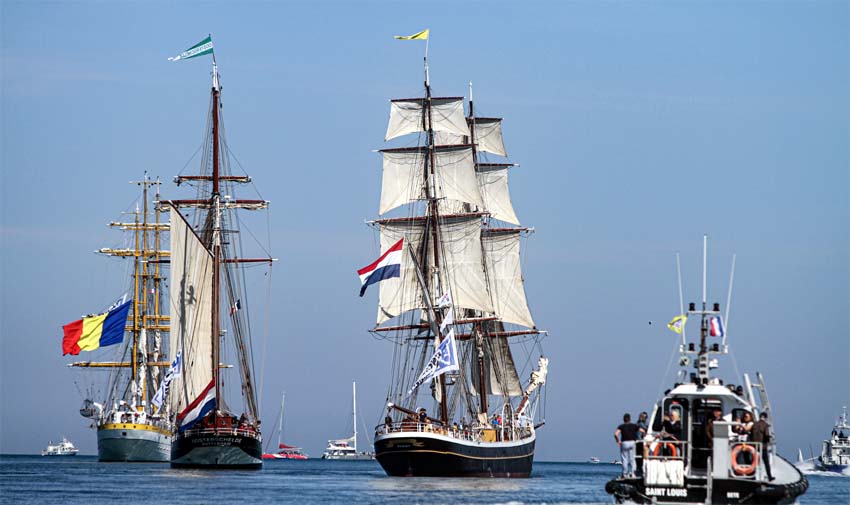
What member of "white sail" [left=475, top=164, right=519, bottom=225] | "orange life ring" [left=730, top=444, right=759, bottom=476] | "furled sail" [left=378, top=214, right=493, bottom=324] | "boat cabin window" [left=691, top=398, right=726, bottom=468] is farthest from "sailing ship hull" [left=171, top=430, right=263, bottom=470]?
"orange life ring" [left=730, top=444, right=759, bottom=476]

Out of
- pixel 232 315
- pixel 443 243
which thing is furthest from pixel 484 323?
pixel 232 315

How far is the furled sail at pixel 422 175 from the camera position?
338ft

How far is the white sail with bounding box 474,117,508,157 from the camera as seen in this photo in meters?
116

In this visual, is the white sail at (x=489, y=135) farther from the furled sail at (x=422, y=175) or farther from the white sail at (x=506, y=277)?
the furled sail at (x=422, y=175)

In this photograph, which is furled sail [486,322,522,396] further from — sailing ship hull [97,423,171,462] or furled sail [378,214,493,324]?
sailing ship hull [97,423,171,462]

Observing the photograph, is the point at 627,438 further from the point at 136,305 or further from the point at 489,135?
the point at 136,305

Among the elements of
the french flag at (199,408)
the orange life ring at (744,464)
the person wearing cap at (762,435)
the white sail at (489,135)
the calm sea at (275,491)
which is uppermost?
the white sail at (489,135)

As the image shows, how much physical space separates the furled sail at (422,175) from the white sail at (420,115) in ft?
4.45

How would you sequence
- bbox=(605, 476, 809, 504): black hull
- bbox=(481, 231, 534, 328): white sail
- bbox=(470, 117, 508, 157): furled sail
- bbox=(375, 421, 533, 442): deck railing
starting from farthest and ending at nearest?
bbox=(470, 117, 508, 157): furled sail → bbox=(481, 231, 534, 328): white sail → bbox=(375, 421, 533, 442): deck railing → bbox=(605, 476, 809, 504): black hull

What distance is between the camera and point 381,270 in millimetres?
87250

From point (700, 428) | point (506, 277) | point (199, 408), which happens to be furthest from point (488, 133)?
point (700, 428)

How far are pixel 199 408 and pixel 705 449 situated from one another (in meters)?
64.1

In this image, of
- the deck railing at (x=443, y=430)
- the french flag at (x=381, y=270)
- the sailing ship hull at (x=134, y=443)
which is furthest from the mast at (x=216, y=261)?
the sailing ship hull at (x=134, y=443)

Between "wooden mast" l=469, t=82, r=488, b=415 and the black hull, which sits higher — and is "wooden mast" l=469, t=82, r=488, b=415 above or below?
above
